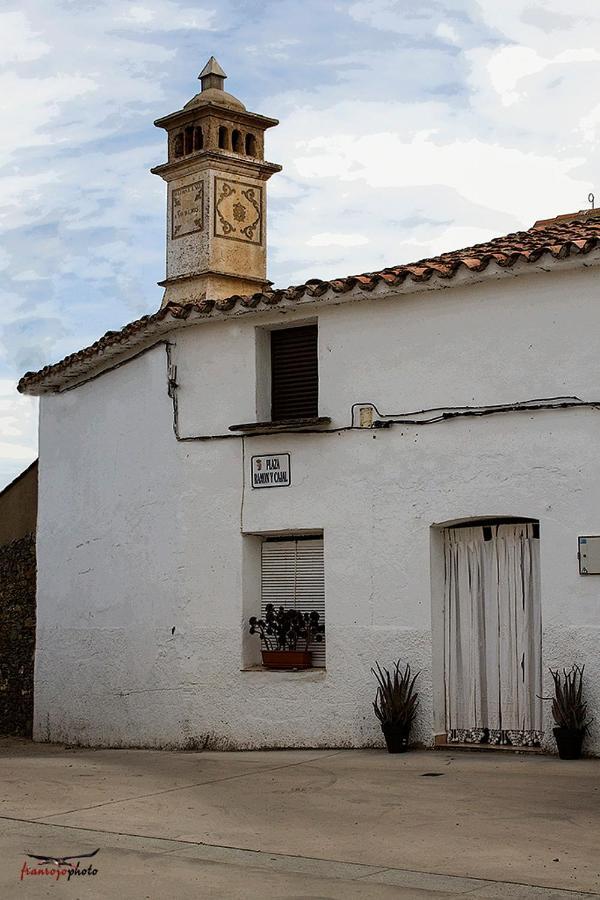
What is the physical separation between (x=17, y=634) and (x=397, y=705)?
6830mm

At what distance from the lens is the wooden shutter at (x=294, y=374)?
523 inches

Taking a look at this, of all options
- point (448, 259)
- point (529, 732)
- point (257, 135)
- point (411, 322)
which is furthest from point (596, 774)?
point (257, 135)

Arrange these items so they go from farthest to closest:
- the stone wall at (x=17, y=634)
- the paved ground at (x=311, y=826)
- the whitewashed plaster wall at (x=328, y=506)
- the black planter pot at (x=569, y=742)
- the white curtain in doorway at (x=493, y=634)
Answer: the stone wall at (x=17, y=634), the white curtain in doorway at (x=493, y=634), the whitewashed plaster wall at (x=328, y=506), the black planter pot at (x=569, y=742), the paved ground at (x=311, y=826)

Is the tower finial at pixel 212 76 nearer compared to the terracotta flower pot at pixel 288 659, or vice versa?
the terracotta flower pot at pixel 288 659

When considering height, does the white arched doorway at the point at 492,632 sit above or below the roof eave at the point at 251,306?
below

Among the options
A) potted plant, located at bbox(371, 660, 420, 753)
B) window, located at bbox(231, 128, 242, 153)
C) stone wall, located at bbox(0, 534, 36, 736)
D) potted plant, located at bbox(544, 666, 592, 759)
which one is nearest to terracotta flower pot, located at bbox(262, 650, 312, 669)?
potted plant, located at bbox(371, 660, 420, 753)

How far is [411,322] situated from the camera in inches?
487

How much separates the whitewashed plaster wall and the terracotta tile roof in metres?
0.29

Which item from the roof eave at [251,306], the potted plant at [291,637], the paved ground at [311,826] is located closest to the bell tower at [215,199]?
the roof eave at [251,306]

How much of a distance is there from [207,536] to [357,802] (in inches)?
190

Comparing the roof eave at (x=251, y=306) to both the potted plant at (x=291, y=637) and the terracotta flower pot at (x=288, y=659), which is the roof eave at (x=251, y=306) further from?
the terracotta flower pot at (x=288, y=659)

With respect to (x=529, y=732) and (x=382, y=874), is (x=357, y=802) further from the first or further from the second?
(x=529, y=732)

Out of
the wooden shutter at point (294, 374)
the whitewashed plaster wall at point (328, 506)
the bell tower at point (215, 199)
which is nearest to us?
the whitewashed plaster wall at point (328, 506)

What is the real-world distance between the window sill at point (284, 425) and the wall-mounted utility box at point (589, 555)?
285 centimetres
